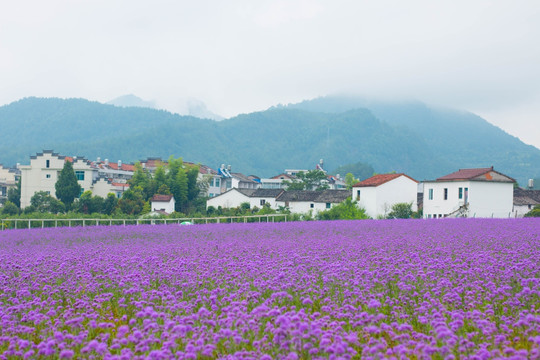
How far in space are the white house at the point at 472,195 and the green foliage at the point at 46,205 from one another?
33.8 metres

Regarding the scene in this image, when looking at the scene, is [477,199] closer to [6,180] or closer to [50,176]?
[50,176]

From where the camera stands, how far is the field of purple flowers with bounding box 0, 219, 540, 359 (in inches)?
173

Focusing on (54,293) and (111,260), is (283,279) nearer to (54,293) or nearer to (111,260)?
(54,293)

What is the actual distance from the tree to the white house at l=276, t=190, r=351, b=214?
2312 centimetres

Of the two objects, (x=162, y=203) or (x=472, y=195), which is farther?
(x=162, y=203)

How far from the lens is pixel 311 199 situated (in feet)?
183

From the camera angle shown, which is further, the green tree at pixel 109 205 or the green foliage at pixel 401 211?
the green tree at pixel 109 205

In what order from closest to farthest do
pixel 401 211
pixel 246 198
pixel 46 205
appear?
pixel 401 211 → pixel 46 205 → pixel 246 198

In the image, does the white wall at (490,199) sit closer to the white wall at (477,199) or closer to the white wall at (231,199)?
the white wall at (477,199)

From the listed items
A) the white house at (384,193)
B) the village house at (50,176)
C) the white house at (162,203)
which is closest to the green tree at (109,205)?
the white house at (162,203)

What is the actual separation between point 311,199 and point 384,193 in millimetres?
10468

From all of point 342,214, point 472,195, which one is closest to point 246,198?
point 342,214

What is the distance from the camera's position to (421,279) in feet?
23.8

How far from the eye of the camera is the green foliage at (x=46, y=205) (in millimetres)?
52838
